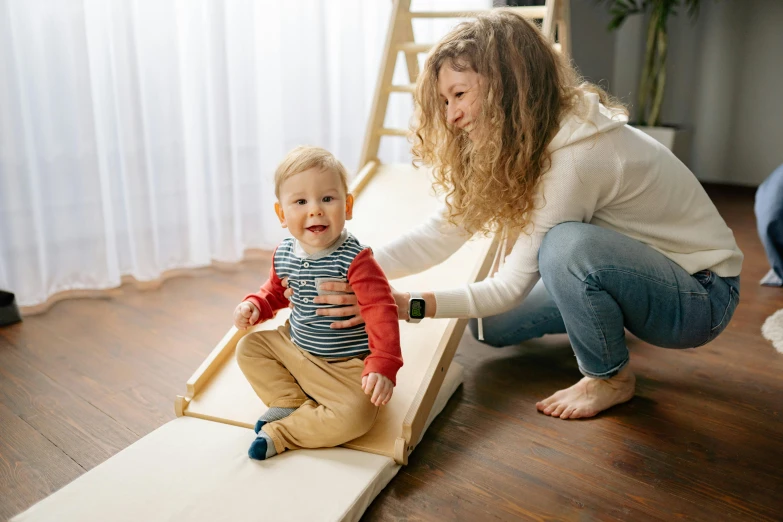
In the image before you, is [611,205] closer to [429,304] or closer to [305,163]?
[429,304]

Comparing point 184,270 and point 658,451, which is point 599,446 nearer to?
point 658,451

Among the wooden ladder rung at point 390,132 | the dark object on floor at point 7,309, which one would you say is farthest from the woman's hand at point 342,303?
the dark object on floor at point 7,309

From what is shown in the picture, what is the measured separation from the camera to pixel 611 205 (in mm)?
1332

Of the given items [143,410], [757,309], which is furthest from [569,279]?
[757,309]

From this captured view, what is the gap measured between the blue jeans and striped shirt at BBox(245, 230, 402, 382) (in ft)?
1.13

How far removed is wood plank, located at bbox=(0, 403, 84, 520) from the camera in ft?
3.71

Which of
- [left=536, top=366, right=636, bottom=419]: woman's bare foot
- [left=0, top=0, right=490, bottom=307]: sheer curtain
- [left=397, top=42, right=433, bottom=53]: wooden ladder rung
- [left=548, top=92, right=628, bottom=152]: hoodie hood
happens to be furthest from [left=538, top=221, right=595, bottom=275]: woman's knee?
[left=0, top=0, right=490, bottom=307]: sheer curtain

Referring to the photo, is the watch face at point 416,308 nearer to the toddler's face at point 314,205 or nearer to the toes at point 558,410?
the toddler's face at point 314,205

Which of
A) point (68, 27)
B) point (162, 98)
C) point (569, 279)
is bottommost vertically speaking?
point (569, 279)

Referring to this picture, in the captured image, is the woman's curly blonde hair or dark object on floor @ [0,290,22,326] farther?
dark object on floor @ [0,290,22,326]

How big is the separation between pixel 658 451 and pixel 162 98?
178 centimetres

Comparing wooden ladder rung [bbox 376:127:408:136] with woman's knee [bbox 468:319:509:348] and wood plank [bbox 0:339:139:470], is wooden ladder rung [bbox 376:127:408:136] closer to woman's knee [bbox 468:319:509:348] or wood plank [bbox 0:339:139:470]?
woman's knee [bbox 468:319:509:348]

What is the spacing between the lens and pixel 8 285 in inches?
76.5

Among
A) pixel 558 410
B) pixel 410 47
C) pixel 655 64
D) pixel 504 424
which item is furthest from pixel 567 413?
pixel 655 64
